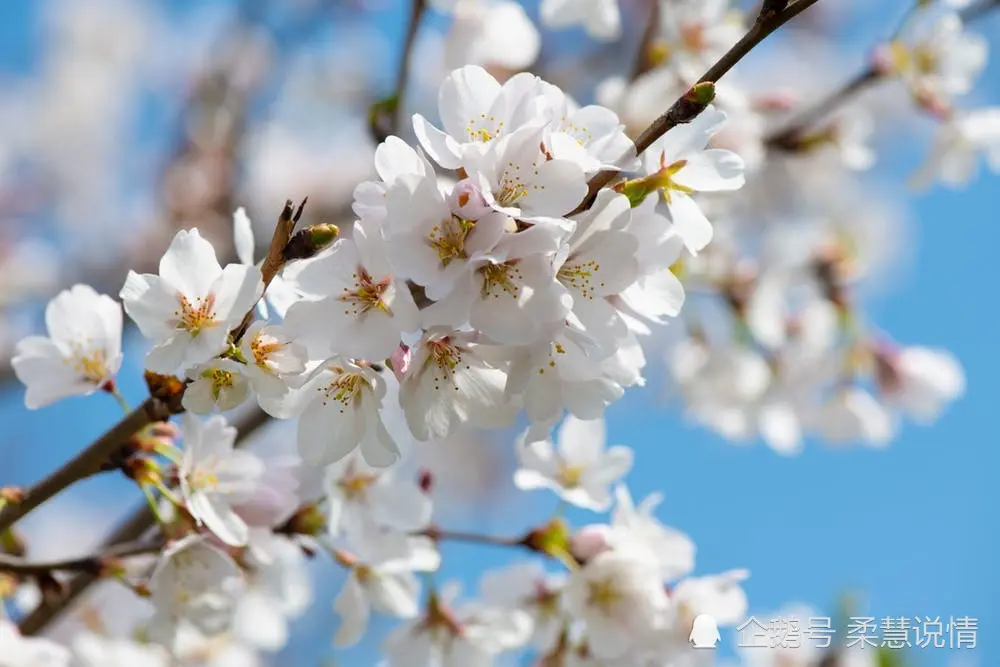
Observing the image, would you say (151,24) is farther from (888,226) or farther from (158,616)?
(158,616)

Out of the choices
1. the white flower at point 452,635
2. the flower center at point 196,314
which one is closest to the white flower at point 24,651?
the white flower at point 452,635

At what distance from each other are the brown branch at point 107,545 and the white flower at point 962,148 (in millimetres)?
1849

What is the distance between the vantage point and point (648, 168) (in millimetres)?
1405

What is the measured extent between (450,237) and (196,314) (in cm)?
37

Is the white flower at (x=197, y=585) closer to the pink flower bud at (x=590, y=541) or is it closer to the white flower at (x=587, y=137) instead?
the pink flower bud at (x=590, y=541)

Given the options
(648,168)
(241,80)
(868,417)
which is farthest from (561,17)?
(241,80)

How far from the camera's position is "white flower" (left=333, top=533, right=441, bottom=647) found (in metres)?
1.81

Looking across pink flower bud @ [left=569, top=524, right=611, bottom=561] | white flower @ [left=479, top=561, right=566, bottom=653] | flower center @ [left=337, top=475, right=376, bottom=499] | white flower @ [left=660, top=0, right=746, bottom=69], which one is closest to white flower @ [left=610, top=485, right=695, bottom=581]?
pink flower bud @ [left=569, top=524, right=611, bottom=561]

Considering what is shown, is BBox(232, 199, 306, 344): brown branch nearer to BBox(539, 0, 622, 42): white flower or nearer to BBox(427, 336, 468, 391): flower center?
BBox(427, 336, 468, 391): flower center

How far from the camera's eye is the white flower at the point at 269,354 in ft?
4.25

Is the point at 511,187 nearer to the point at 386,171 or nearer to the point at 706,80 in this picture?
the point at 386,171

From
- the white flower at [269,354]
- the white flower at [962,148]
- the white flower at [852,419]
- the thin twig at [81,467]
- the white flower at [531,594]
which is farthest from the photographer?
the white flower at [852,419]

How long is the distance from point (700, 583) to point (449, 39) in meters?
1.35

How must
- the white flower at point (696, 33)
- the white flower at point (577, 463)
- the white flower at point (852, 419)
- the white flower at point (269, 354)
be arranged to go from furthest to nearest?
the white flower at point (852, 419) → the white flower at point (696, 33) → the white flower at point (577, 463) → the white flower at point (269, 354)
